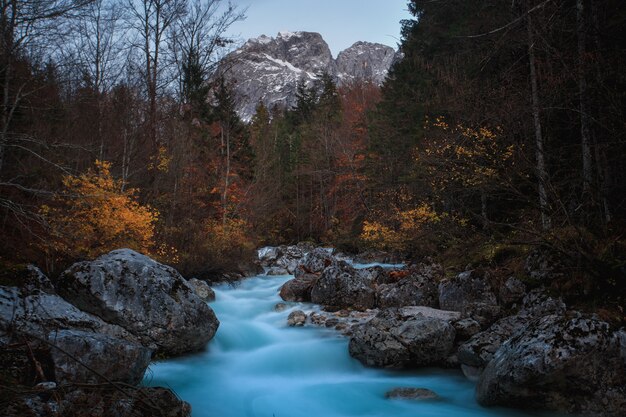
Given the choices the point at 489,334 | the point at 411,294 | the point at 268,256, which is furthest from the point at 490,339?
the point at 268,256

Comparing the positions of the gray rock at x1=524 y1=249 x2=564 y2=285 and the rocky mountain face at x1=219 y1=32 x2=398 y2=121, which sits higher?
the rocky mountain face at x1=219 y1=32 x2=398 y2=121

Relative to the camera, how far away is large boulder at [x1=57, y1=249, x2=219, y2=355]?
6.63m

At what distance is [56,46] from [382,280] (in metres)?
10.4

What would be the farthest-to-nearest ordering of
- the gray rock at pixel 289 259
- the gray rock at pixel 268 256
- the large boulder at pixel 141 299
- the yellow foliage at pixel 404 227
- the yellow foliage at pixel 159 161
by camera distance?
the gray rock at pixel 268 256
the gray rock at pixel 289 259
the yellow foliage at pixel 404 227
the yellow foliage at pixel 159 161
the large boulder at pixel 141 299

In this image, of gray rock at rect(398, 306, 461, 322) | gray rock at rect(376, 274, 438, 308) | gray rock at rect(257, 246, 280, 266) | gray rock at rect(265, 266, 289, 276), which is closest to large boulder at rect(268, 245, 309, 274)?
gray rock at rect(257, 246, 280, 266)

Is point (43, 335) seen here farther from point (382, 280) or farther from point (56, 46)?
point (382, 280)

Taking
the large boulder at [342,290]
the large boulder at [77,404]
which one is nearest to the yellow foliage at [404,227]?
the large boulder at [342,290]

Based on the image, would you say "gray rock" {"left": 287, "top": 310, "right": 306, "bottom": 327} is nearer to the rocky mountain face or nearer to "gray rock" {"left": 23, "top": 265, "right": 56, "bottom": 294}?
"gray rock" {"left": 23, "top": 265, "right": 56, "bottom": 294}

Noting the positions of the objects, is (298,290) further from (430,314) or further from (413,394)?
(413,394)

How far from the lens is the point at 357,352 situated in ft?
24.4

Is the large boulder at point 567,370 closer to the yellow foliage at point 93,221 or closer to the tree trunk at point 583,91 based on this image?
the tree trunk at point 583,91

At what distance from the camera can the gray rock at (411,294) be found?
9.86 meters

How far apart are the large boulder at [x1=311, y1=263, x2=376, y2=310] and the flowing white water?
1.52 metres

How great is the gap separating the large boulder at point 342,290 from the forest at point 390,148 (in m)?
2.76
